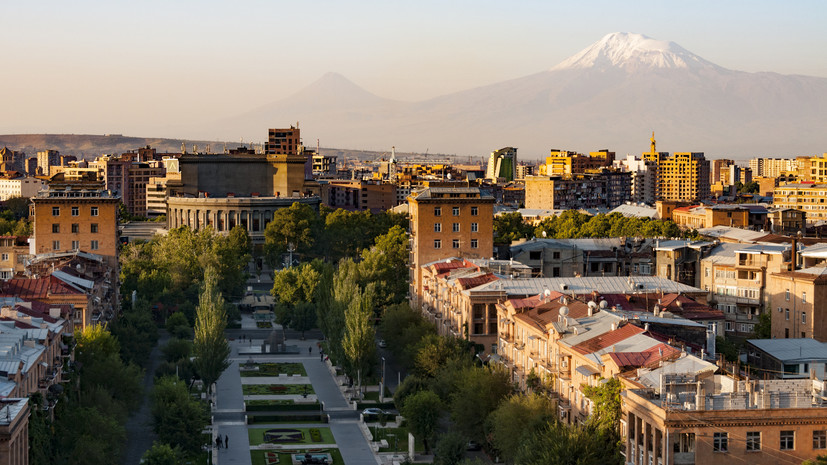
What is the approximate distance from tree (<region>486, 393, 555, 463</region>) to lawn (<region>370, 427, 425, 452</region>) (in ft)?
39.1

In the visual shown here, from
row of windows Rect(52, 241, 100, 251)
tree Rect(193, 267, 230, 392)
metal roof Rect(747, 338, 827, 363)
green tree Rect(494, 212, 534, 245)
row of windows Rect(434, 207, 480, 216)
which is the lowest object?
tree Rect(193, 267, 230, 392)

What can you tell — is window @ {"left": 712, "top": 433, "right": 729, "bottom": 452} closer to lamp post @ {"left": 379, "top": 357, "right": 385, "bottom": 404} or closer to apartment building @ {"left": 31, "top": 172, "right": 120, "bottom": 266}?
lamp post @ {"left": 379, "top": 357, "right": 385, "bottom": 404}

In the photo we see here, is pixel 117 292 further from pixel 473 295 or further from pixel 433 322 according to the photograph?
pixel 473 295

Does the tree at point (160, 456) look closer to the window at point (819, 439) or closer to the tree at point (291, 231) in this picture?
the window at point (819, 439)

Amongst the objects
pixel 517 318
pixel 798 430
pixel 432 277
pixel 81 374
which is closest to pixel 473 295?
pixel 517 318

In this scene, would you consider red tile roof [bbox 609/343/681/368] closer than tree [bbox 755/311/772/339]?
Yes

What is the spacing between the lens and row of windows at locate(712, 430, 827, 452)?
46.2 metres

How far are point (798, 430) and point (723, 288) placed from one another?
175 feet

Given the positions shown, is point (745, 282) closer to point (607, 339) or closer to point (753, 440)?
point (607, 339)

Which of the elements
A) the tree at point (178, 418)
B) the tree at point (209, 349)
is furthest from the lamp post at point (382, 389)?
the tree at point (178, 418)

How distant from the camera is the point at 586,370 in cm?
5778

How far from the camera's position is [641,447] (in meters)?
48.6

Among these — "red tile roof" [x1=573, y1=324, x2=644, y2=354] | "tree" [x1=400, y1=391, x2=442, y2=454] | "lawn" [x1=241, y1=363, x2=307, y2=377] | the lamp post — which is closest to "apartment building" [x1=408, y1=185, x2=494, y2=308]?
"lawn" [x1=241, y1=363, x2=307, y2=377]

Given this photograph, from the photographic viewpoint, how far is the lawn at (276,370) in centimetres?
9675
